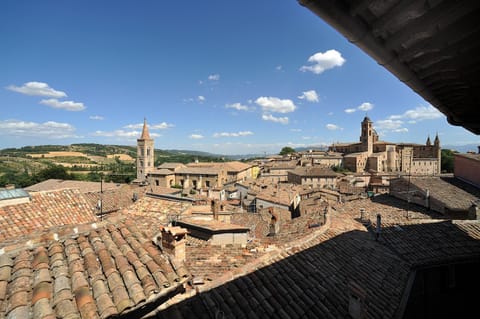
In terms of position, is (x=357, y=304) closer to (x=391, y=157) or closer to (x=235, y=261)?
(x=235, y=261)

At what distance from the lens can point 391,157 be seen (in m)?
69.0

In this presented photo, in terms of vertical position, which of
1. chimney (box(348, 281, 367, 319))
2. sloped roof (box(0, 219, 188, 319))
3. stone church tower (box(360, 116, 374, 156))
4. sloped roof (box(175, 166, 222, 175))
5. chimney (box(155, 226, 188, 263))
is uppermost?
stone church tower (box(360, 116, 374, 156))

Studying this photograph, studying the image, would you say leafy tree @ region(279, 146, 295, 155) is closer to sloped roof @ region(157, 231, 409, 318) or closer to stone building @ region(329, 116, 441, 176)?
stone building @ region(329, 116, 441, 176)

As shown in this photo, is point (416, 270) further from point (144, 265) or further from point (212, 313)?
point (144, 265)

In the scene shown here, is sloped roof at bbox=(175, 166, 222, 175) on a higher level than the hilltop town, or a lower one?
lower

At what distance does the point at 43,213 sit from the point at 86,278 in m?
10.8

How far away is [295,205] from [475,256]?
64.6ft

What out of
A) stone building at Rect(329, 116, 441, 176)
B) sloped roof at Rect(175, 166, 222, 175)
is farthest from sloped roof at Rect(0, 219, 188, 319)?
stone building at Rect(329, 116, 441, 176)

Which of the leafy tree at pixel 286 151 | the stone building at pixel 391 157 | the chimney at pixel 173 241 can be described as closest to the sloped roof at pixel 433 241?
the chimney at pixel 173 241

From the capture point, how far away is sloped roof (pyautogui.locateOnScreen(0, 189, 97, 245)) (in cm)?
921

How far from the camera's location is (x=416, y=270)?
23.9 feet

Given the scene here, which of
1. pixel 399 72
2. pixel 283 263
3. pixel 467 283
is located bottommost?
pixel 467 283

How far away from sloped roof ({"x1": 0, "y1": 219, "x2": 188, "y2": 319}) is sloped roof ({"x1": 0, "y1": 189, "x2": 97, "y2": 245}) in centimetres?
754

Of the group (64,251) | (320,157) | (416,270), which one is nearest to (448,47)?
(64,251)
